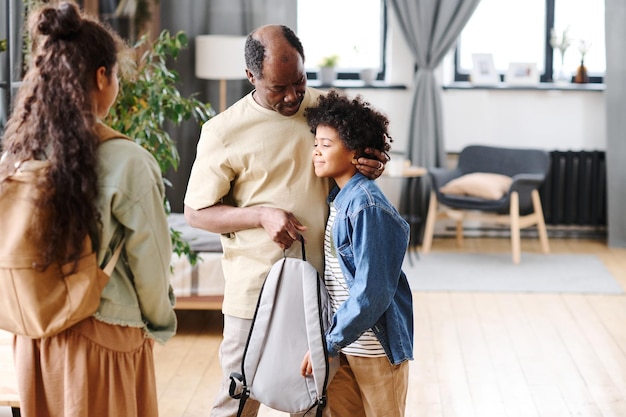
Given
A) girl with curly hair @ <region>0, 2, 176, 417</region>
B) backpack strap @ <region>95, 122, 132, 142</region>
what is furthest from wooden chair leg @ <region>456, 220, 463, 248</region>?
backpack strap @ <region>95, 122, 132, 142</region>

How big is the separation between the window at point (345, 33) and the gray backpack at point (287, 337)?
5.49 meters

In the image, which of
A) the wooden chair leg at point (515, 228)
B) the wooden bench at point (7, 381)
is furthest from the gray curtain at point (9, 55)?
the wooden chair leg at point (515, 228)

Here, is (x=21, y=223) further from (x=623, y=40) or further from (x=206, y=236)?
(x=623, y=40)

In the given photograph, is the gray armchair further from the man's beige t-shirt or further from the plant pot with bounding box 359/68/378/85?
the man's beige t-shirt

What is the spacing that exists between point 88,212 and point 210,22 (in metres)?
4.48

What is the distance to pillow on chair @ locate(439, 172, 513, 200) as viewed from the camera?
21.7ft

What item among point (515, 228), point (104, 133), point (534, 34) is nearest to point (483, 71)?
point (534, 34)

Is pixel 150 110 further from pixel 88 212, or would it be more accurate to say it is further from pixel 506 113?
pixel 506 113

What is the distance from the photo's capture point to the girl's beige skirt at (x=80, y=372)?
199cm

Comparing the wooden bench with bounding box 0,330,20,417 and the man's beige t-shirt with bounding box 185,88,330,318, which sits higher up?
the man's beige t-shirt with bounding box 185,88,330,318

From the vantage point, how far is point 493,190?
21.6 ft

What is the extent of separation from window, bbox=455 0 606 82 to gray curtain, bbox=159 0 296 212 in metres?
2.06

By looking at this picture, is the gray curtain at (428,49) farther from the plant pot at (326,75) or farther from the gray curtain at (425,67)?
the plant pot at (326,75)

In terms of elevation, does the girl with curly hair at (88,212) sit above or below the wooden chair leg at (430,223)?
above
